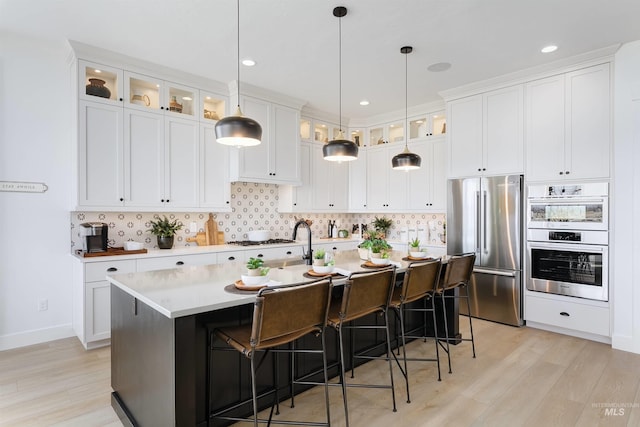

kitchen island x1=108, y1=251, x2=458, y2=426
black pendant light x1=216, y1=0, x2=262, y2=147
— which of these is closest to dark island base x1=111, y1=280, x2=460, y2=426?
kitchen island x1=108, y1=251, x2=458, y2=426

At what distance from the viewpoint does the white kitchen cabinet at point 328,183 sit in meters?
5.57

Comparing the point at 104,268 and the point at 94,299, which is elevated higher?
the point at 104,268

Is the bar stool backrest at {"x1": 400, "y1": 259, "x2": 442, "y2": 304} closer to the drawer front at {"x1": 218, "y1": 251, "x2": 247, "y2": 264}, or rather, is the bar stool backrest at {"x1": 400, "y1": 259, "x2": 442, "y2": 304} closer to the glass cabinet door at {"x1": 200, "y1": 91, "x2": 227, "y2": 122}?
the drawer front at {"x1": 218, "y1": 251, "x2": 247, "y2": 264}

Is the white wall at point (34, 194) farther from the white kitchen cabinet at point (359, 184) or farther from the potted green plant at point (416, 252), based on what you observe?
the white kitchen cabinet at point (359, 184)

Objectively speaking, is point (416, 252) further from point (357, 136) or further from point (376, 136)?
point (357, 136)

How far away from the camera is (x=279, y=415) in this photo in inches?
88.7

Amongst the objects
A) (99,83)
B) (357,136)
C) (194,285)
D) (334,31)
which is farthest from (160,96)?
(357,136)

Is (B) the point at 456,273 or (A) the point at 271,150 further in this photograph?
(A) the point at 271,150

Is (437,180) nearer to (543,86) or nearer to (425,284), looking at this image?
(543,86)

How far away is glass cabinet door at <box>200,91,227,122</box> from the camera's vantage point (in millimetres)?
4246

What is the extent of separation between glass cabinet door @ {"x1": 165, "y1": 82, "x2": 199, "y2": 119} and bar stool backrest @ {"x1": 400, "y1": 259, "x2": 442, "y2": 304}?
309 centimetres

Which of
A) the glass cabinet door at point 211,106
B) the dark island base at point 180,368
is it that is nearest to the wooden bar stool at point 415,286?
the dark island base at point 180,368

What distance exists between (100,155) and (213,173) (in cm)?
121

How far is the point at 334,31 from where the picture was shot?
3080mm
